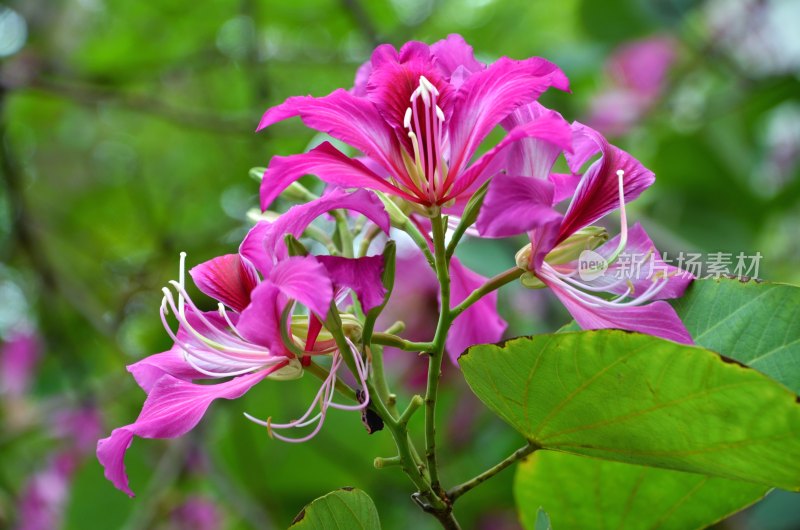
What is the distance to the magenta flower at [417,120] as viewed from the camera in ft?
2.54

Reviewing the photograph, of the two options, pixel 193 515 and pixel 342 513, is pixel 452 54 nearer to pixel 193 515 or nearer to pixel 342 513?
pixel 342 513

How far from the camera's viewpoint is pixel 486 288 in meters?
0.82

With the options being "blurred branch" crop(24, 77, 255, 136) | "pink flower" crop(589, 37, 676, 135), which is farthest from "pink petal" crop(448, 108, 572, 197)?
"pink flower" crop(589, 37, 676, 135)

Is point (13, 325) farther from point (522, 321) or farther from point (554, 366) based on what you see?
point (554, 366)

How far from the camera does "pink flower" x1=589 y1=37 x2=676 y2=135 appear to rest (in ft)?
10.0

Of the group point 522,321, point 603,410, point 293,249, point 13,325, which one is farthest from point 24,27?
point 603,410

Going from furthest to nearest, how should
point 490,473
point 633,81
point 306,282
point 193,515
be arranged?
point 633,81, point 193,515, point 490,473, point 306,282

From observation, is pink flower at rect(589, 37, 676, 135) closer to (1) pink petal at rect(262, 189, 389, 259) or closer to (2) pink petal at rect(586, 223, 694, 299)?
(2) pink petal at rect(586, 223, 694, 299)

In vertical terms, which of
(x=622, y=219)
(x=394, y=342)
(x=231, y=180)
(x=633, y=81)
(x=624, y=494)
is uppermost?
(x=622, y=219)

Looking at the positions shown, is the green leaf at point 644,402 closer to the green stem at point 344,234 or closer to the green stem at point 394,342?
the green stem at point 394,342

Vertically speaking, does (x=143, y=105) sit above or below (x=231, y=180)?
above

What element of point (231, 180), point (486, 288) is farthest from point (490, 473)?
point (231, 180)

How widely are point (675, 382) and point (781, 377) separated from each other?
0.49ft

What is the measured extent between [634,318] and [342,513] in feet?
1.08
